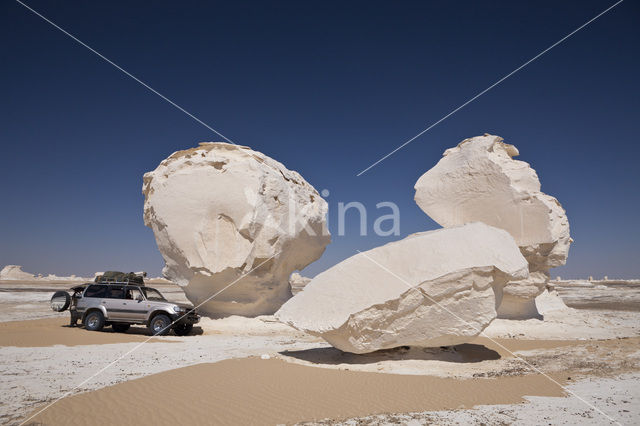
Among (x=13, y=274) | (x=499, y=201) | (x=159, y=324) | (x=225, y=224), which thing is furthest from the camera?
(x=13, y=274)

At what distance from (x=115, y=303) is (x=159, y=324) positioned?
1.70 m

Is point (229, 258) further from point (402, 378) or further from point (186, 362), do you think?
point (402, 378)

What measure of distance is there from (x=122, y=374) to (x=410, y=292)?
558 centimetres

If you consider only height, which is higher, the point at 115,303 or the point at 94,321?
the point at 115,303

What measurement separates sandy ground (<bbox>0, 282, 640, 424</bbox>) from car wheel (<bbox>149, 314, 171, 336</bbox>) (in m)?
0.61

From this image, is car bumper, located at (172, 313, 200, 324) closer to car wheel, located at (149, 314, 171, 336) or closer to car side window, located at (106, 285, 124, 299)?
car wheel, located at (149, 314, 171, 336)

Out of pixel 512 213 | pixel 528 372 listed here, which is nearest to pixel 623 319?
pixel 512 213

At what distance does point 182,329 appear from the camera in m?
13.6

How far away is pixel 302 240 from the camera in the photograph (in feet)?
58.0

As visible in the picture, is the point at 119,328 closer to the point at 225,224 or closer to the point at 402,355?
the point at 225,224

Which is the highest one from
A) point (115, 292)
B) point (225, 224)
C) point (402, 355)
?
point (225, 224)

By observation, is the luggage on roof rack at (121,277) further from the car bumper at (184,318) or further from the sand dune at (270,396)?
the sand dune at (270,396)

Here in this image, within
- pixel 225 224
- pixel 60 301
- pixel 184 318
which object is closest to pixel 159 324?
pixel 184 318

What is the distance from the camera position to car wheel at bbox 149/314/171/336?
42.7 ft
